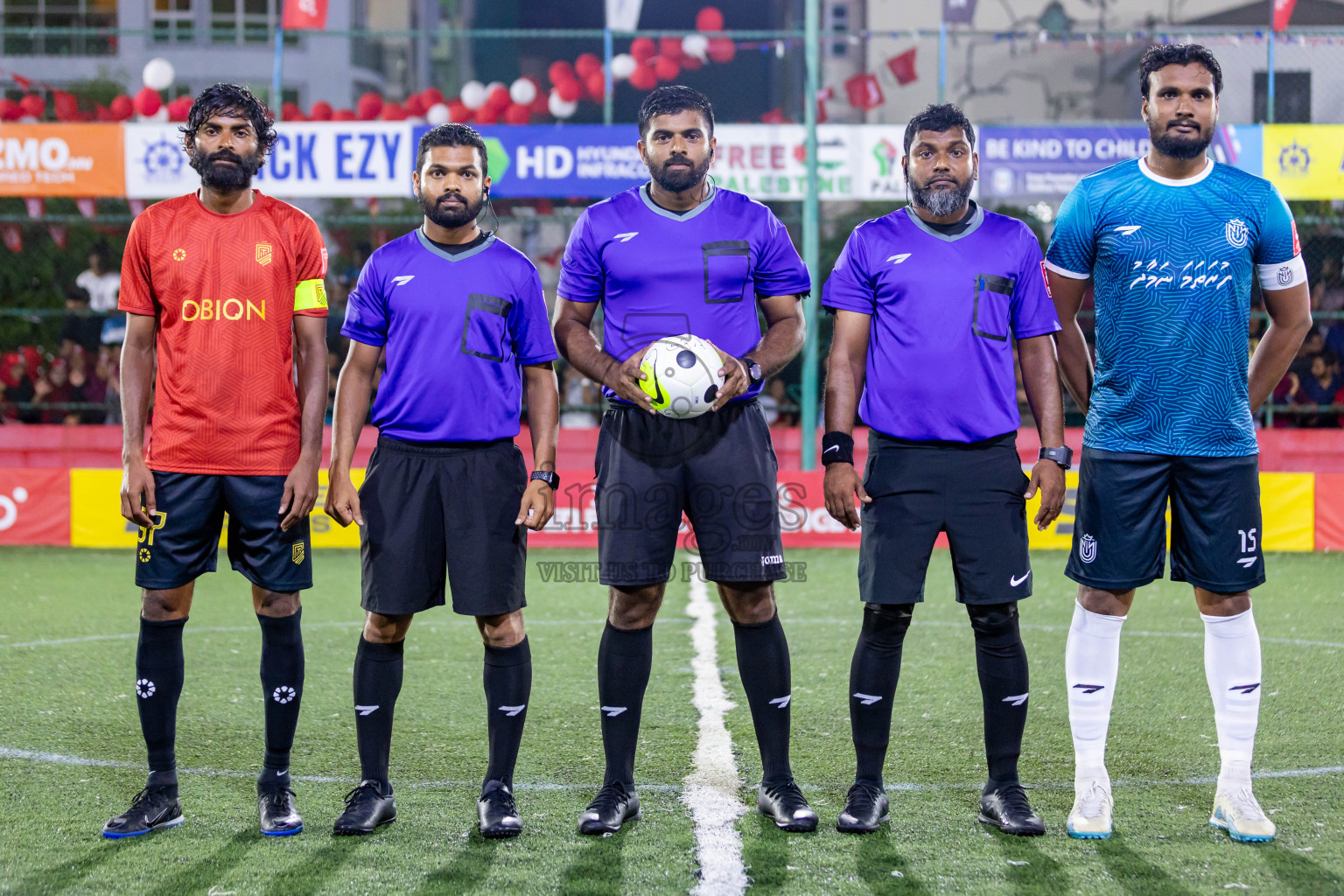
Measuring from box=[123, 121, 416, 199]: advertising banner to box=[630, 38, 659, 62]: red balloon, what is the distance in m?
2.74

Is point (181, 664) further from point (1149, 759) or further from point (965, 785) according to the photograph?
point (1149, 759)

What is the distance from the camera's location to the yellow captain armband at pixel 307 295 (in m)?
3.94

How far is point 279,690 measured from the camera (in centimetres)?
391

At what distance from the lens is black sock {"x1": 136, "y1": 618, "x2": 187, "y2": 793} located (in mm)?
3879

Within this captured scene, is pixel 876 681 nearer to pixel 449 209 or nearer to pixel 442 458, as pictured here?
pixel 442 458

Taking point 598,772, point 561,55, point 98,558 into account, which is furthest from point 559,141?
point 598,772

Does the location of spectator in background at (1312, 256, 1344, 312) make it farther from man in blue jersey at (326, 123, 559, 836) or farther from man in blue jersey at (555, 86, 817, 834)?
man in blue jersey at (326, 123, 559, 836)

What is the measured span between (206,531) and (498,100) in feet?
34.5

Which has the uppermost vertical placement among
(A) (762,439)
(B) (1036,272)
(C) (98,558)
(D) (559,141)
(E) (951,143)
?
(D) (559,141)

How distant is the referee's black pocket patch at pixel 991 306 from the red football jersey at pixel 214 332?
2.10 meters

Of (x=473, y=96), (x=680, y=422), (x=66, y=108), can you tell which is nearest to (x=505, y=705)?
(x=680, y=422)

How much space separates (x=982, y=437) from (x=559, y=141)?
9.83 metres

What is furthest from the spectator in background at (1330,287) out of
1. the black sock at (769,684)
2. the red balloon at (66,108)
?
the red balloon at (66,108)

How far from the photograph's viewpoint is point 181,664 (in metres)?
3.95
